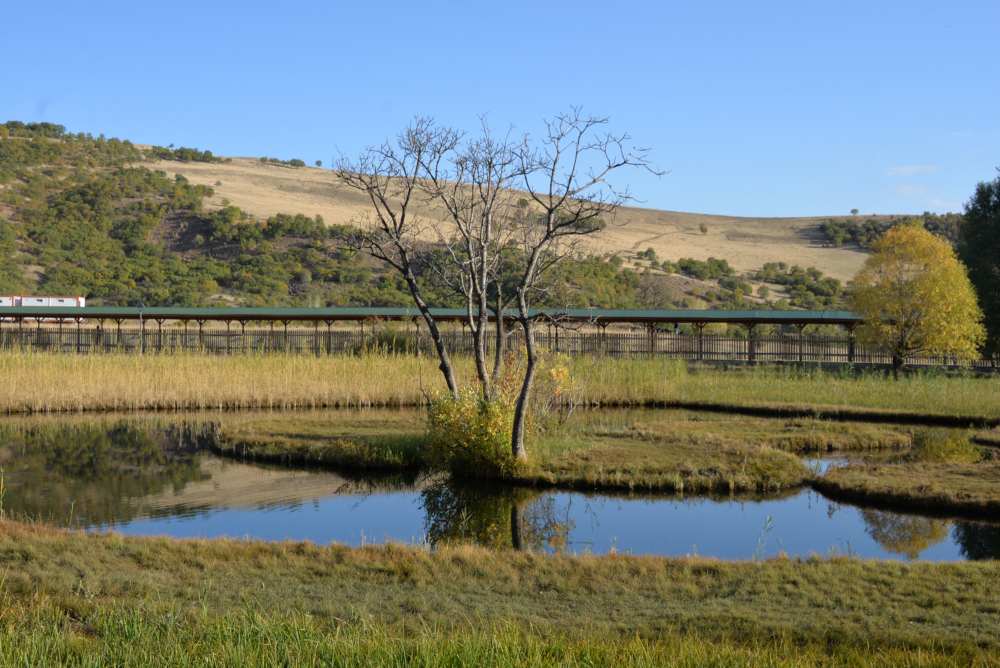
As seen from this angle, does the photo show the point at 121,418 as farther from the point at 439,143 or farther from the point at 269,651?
the point at 269,651

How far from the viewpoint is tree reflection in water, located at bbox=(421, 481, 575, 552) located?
8.71m

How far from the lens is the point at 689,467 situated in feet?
37.9

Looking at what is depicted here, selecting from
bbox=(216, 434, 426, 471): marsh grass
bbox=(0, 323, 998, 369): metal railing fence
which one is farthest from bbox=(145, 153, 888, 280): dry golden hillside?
bbox=(216, 434, 426, 471): marsh grass

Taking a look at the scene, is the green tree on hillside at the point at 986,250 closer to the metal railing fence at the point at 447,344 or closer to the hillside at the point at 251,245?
the metal railing fence at the point at 447,344

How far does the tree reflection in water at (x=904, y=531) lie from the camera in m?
8.40

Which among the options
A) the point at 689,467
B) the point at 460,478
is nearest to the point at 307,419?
the point at 460,478

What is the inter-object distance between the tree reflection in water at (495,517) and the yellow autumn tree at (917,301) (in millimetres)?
20206

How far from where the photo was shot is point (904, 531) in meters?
9.05

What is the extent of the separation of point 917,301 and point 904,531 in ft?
66.5

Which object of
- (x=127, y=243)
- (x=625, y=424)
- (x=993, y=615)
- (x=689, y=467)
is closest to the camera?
(x=993, y=615)

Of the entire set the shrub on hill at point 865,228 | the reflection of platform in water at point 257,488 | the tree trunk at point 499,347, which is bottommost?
the reflection of platform in water at point 257,488

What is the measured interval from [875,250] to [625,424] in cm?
1668

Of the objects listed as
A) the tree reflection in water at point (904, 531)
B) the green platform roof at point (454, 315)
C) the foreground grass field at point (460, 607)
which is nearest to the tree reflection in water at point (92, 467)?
the foreground grass field at point (460, 607)

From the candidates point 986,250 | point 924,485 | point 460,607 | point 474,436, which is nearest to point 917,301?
point 986,250
